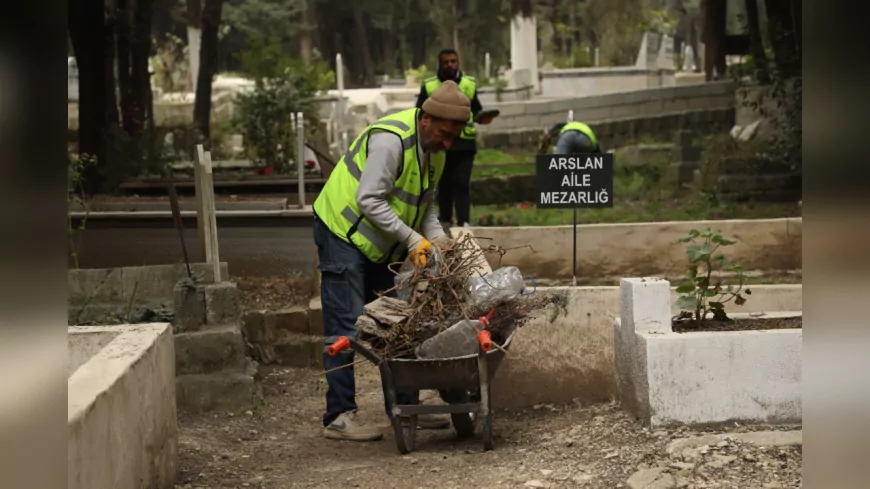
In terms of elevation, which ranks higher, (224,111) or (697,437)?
(224,111)

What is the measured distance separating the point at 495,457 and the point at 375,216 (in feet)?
4.42

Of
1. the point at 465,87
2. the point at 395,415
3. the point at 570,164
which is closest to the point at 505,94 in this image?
the point at 465,87

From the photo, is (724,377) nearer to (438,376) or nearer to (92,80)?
(438,376)

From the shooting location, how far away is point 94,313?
335 inches

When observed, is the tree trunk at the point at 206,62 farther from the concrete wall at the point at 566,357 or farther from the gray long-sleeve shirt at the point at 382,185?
the gray long-sleeve shirt at the point at 382,185

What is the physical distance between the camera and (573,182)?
27.5 feet

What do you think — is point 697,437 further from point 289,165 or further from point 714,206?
point 289,165

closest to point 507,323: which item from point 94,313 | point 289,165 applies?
point 94,313

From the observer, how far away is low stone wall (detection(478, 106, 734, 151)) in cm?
2548

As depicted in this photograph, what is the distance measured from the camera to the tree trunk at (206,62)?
24.6 m

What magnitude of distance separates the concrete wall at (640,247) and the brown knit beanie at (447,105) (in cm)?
358

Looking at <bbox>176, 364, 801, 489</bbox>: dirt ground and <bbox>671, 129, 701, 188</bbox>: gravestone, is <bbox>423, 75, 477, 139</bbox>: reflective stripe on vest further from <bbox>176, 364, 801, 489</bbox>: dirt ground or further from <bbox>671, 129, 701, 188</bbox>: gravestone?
<bbox>671, 129, 701, 188</bbox>: gravestone
